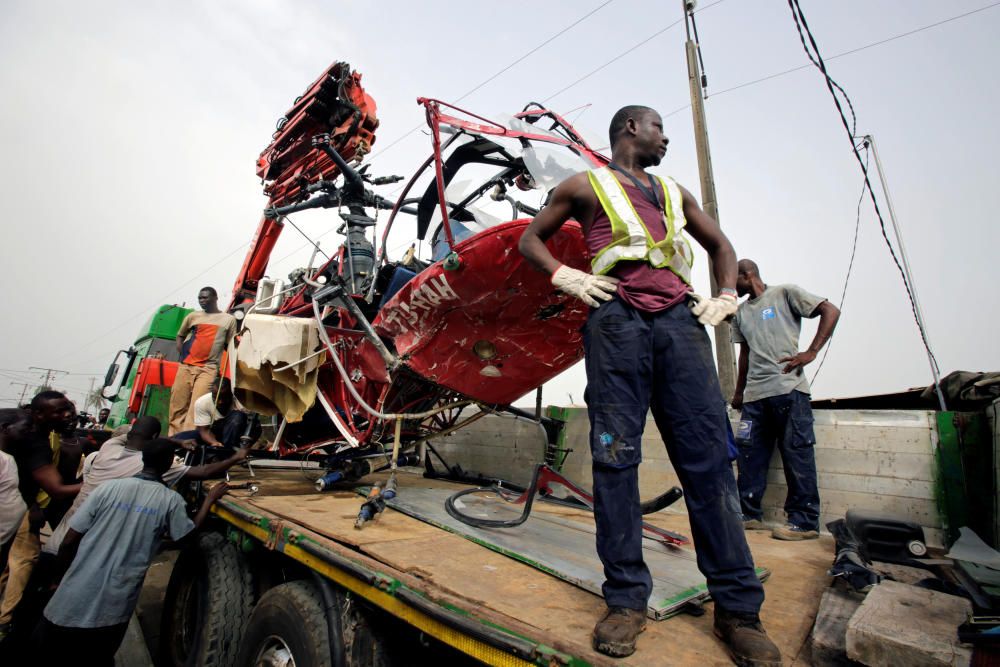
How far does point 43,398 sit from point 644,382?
3877mm

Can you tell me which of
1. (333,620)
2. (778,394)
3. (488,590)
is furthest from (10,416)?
(778,394)

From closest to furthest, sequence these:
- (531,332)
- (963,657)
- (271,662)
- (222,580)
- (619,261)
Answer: (963,657), (619,261), (271,662), (222,580), (531,332)

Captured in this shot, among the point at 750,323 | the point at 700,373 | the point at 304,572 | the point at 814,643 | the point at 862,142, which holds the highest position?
the point at 862,142

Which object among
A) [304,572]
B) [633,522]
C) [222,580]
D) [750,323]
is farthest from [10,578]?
[750,323]

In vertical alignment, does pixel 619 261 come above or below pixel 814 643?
above

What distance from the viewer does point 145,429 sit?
133 inches

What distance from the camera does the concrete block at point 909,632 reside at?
40.4 inches

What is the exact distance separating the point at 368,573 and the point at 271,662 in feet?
2.65

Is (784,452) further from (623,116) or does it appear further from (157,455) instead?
(157,455)

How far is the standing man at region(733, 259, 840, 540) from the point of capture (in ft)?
10.2

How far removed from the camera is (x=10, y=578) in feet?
10.4

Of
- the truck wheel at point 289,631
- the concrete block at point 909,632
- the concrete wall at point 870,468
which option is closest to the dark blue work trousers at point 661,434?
the concrete block at point 909,632

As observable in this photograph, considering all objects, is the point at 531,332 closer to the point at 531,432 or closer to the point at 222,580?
the point at 222,580

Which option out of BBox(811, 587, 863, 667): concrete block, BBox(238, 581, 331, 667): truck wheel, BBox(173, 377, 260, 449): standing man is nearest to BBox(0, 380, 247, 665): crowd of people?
BBox(173, 377, 260, 449): standing man
